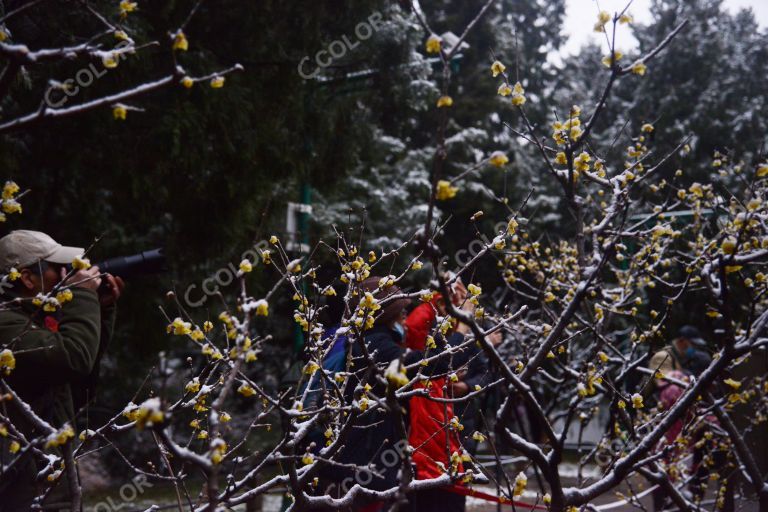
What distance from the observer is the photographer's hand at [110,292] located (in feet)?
10.8

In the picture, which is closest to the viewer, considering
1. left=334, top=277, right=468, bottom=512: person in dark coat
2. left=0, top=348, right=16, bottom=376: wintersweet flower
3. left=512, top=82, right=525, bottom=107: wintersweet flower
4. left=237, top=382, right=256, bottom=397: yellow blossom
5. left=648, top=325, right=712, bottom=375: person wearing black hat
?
left=0, top=348, right=16, bottom=376: wintersweet flower

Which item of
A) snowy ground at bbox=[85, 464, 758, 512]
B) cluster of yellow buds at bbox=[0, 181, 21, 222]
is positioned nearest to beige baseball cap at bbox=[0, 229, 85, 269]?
cluster of yellow buds at bbox=[0, 181, 21, 222]

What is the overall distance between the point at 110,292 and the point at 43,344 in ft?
2.10

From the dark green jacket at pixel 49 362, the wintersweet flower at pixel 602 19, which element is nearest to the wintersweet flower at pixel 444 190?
the wintersweet flower at pixel 602 19

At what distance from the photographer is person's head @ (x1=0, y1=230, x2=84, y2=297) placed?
282 cm

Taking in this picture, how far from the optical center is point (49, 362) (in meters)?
2.71

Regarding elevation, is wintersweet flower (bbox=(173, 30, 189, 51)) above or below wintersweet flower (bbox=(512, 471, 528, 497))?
above

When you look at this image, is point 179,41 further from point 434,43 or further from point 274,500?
point 274,500

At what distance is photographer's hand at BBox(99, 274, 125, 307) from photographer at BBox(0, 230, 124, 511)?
0.64ft

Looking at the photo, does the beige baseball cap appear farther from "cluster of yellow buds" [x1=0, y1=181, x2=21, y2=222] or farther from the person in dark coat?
the person in dark coat

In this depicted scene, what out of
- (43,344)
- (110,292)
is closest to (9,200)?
(43,344)

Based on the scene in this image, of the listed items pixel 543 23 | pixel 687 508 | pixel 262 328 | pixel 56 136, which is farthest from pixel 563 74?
pixel 687 508

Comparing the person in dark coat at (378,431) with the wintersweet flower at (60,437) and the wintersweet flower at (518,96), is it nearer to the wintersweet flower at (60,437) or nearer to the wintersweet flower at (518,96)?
the wintersweet flower at (518,96)

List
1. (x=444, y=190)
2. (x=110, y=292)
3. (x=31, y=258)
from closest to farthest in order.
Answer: (x=444, y=190) < (x=31, y=258) < (x=110, y=292)
